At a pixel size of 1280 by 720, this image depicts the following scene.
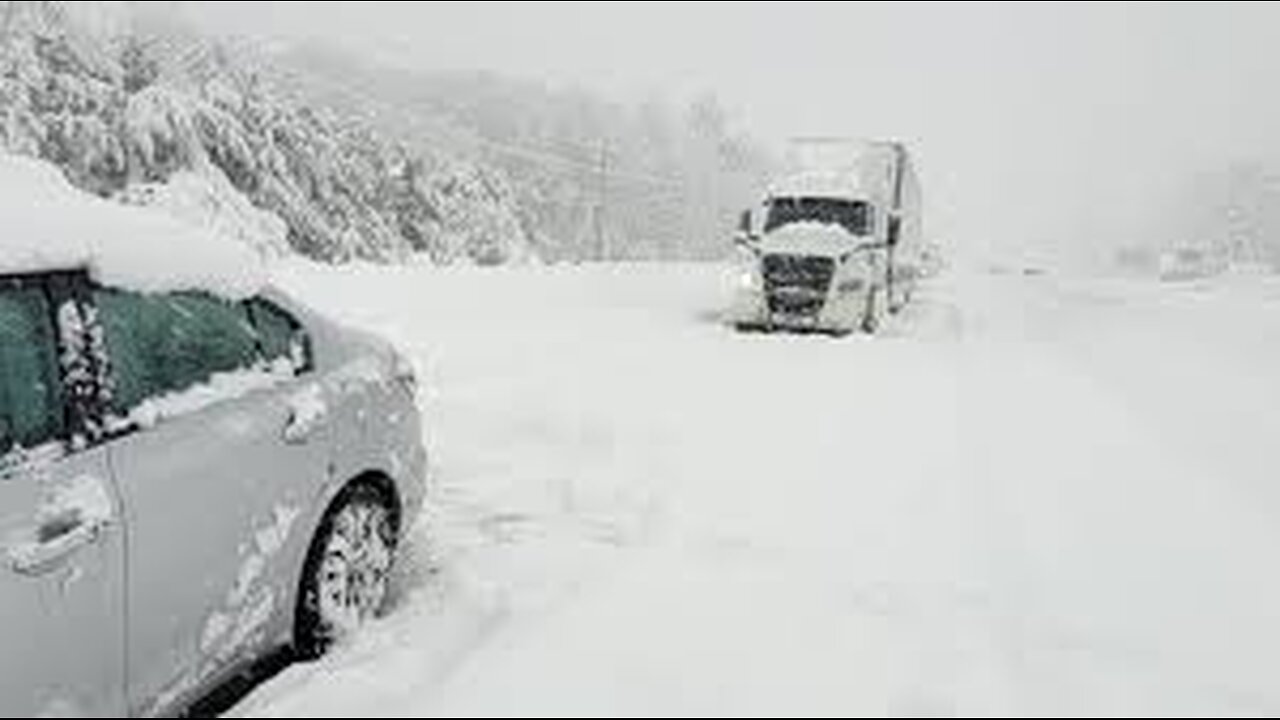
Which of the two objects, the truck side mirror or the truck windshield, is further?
the truck windshield

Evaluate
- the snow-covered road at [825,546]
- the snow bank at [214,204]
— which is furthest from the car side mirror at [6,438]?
the snow bank at [214,204]

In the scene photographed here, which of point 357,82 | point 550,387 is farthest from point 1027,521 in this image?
point 357,82

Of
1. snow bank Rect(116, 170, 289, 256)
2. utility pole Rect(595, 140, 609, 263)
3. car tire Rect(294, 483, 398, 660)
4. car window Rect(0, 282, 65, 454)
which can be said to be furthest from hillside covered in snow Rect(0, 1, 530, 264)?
utility pole Rect(595, 140, 609, 263)

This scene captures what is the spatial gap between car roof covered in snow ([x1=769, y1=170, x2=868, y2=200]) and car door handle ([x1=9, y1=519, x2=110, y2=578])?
21.3 m

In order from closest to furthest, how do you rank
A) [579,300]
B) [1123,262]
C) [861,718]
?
[861,718]
[579,300]
[1123,262]

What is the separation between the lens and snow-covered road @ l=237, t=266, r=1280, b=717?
5.72 m

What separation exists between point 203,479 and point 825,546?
335 centimetres

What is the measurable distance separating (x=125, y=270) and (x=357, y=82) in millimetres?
144019

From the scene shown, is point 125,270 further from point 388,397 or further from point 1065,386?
point 1065,386

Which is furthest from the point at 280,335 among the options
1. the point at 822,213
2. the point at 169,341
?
the point at 822,213

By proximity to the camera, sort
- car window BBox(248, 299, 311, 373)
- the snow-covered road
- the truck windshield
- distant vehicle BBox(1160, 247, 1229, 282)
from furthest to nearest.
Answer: distant vehicle BBox(1160, 247, 1229, 282) < the truck windshield < car window BBox(248, 299, 311, 373) < the snow-covered road

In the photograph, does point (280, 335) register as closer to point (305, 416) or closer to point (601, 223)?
point (305, 416)

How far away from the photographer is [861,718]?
17.6 feet

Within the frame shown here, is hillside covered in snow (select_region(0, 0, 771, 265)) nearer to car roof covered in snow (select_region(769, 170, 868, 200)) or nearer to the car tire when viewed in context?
car roof covered in snow (select_region(769, 170, 868, 200))
